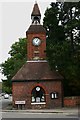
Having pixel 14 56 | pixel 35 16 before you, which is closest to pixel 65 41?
pixel 35 16

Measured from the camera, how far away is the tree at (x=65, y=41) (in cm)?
4620

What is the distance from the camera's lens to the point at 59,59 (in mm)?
46219

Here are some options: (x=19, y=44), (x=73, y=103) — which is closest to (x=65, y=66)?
(x=73, y=103)

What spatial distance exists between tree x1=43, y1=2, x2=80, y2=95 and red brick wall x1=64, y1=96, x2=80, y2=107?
1.36 metres

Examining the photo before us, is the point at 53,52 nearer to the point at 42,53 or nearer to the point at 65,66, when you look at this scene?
the point at 65,66

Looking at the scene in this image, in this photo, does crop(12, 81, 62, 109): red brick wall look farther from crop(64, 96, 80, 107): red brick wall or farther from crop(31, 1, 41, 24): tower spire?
crop(31, 1, 41, 24): tower spire

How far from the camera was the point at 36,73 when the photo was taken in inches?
1943

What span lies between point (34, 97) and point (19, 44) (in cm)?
2373

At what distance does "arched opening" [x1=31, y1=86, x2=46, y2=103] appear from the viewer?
158 feet

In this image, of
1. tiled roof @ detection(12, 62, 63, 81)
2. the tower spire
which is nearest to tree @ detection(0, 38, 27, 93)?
the tower spire

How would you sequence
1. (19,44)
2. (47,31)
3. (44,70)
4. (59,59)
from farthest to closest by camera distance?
(19,44)
(47,31)
(44,70)
(59,59)

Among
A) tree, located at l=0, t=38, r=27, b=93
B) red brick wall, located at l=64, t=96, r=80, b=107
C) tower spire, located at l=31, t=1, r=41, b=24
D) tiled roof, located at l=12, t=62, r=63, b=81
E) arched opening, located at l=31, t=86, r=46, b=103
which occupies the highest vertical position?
tower spire, located at l=31, t=1, r=41, b=24

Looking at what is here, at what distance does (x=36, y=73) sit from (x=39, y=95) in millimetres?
2905

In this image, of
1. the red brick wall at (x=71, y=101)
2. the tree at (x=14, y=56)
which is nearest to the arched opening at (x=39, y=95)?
the red brick wall at (x=71, y=101)
